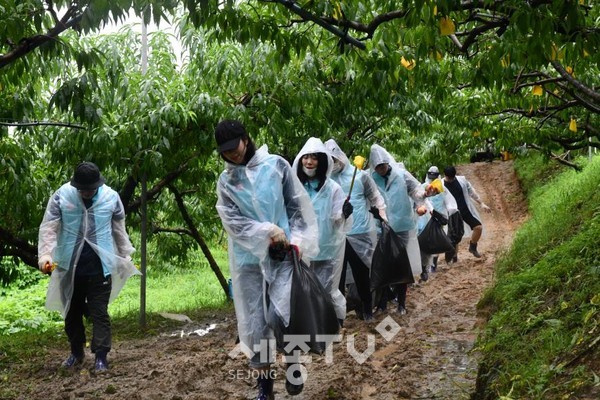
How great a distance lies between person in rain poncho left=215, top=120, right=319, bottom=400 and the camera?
4.81 metres

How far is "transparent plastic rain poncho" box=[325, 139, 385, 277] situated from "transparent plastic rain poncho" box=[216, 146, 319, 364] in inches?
114

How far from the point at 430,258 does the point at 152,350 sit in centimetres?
475

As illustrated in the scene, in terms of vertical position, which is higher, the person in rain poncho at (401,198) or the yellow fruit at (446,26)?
the yellow fruit at (446,26)

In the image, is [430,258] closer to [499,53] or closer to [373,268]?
[373,268]

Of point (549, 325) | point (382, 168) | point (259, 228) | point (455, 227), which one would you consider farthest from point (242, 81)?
point (455, 227)

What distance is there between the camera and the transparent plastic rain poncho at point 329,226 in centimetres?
673

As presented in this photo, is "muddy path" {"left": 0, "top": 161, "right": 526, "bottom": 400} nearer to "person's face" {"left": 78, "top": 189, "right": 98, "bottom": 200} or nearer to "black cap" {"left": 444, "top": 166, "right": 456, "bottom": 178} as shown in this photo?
"person's face" {"left": 78, "top": 189, "right": 98, "bottom": 200}

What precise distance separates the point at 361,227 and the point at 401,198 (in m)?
1.03

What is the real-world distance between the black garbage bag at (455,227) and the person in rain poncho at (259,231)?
25.9 ft

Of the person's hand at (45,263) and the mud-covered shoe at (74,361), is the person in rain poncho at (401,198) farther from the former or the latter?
the person's hand at (45,263)

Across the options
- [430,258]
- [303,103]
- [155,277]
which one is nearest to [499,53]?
[303,103]

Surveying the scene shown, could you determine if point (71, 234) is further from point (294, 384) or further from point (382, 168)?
point (382, 168)

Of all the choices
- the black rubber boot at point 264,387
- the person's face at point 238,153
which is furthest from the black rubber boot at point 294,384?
the person's face at point 238,153

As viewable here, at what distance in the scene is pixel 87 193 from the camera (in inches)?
256
